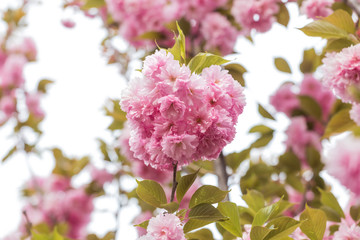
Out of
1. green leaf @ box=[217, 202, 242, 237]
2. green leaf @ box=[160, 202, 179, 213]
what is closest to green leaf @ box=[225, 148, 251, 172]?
green leaf @ box=[217, 202, 242, 237]

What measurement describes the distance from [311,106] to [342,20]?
2.52 feet

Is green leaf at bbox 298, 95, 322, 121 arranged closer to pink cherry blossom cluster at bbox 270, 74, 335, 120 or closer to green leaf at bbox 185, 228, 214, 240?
pink cherry blossom cluster at bbox 270, 74, 335, 120

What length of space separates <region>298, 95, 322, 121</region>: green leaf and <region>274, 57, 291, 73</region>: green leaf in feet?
0.54

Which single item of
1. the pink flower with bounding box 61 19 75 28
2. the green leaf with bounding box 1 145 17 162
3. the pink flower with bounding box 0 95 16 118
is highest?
the pink flower with bounding box 61 19 75 28

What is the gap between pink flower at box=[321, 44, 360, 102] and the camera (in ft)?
2.99

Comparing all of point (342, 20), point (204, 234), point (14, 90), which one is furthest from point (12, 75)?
point (342, 20)

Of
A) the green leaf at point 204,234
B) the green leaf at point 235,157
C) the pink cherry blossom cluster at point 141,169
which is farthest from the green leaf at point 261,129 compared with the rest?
the green leaf at point 204,234

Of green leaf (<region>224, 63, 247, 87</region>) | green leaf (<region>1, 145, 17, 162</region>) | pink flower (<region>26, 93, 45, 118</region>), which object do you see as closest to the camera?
green leaf (<region>224, 63, 247, 87</region>)

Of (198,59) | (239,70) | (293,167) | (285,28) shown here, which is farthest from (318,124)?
(198,59)

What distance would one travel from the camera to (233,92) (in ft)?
2.39

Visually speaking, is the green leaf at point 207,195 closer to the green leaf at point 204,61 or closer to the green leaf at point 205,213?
the green leaf at point 205,213

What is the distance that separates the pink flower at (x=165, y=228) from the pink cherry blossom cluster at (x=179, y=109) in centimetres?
10

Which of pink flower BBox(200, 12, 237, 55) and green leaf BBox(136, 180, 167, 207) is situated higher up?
green leaf BBox(136, 180, 167, 207)

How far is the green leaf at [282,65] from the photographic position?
1.83 meters
